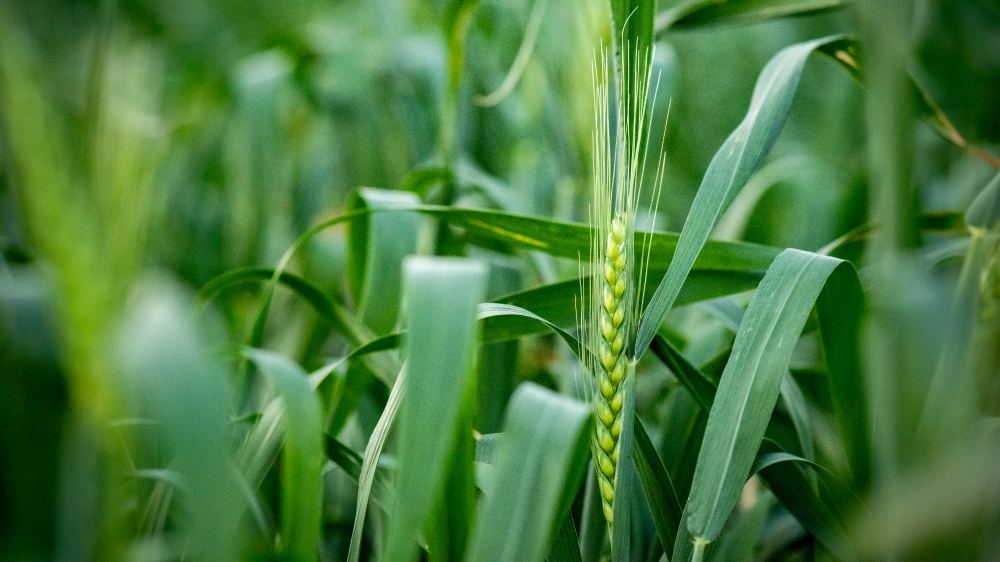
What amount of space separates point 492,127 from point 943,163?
672mm

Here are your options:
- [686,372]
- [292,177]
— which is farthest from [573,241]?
[292,177]

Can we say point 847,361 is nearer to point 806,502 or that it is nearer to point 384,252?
point 806,502

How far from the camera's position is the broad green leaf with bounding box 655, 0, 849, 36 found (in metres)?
0.53

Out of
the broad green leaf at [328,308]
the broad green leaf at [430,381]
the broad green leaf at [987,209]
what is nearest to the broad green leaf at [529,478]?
the broad green leaf at [430,381]

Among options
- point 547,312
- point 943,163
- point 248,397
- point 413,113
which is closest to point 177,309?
point 547,312

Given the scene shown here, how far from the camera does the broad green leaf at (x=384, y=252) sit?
557 millimetres

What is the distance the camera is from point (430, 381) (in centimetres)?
30

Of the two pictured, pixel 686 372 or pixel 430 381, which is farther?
pixel 686 372

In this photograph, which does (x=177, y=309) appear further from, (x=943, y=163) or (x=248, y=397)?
(x=943, y=163)

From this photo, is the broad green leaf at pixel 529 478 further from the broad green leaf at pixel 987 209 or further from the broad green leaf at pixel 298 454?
the broad green leaf at pixel 987 209

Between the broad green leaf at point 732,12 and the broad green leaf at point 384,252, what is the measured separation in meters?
0.27

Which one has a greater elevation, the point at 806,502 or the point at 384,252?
the point at 384,252

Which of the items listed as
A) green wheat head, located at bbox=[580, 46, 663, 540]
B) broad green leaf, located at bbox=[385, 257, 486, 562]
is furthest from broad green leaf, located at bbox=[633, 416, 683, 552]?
broad green leaf, located at bbox=[385, 257, 486, 562]

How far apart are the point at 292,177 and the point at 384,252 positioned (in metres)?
0.60
